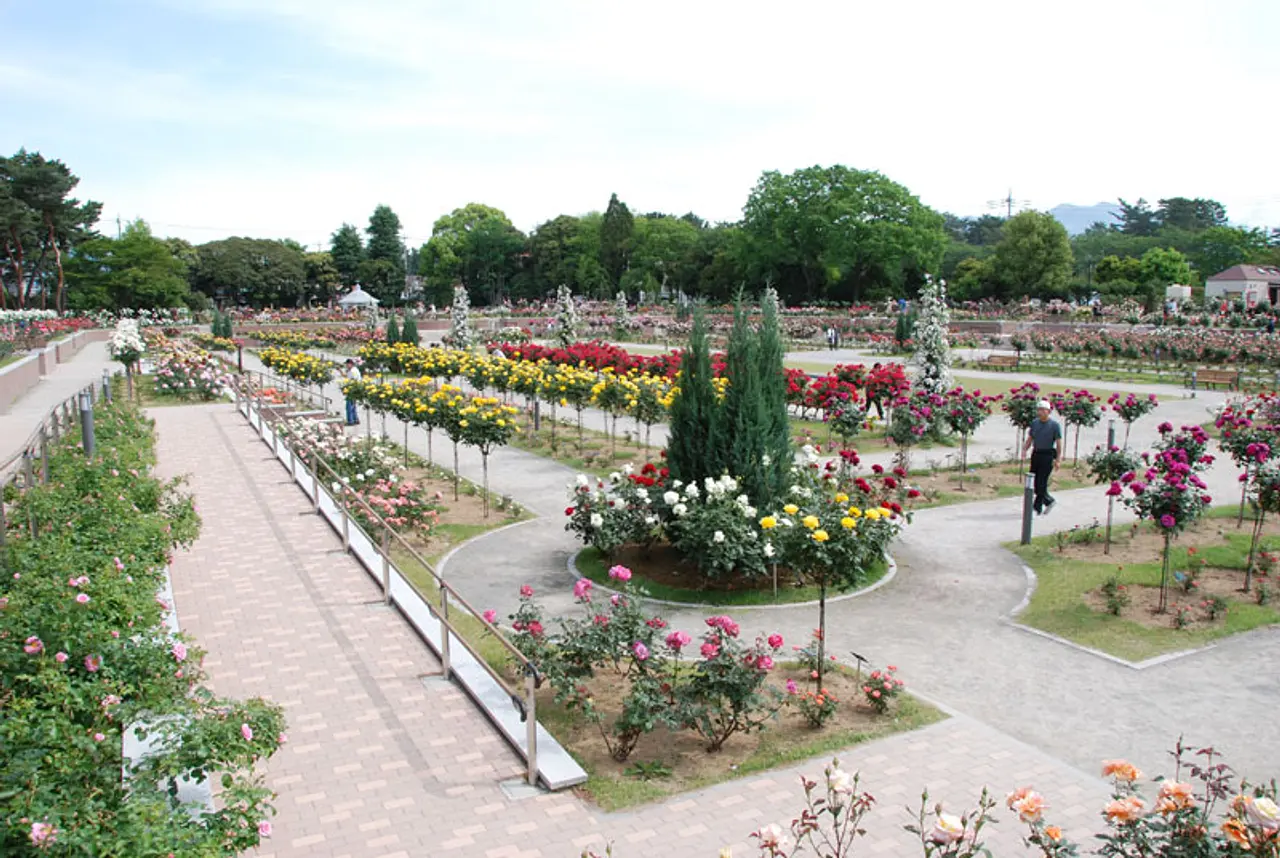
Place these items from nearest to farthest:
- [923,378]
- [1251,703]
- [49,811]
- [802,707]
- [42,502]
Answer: [49,811], [802,707], [1251,703], [42,502], [923,378]

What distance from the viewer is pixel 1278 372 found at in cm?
2947

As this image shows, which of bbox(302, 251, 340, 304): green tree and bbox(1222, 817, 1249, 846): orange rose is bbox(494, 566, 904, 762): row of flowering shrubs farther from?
bbox(302, 251, 340, 304): green tree

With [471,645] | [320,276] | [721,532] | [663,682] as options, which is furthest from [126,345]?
[320,276]

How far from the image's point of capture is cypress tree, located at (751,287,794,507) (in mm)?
10648

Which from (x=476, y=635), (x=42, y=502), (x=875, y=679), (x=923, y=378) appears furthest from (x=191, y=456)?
(x=923, y=378)

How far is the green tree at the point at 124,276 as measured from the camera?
6178 cm

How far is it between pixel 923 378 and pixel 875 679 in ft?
48.5

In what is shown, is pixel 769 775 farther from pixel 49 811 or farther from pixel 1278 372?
pixel 1278 372

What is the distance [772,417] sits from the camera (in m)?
10.9

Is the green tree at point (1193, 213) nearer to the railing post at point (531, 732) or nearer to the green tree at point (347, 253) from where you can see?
the green tree at point (347, 253)

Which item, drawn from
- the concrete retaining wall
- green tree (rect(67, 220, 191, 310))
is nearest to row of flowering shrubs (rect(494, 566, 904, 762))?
the concrete retaining wall

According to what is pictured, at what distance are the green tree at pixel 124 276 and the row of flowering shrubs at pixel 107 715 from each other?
201 ft

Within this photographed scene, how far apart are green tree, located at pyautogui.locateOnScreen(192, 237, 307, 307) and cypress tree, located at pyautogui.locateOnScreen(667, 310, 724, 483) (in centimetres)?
7104

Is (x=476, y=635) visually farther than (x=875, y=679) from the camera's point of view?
Yes
